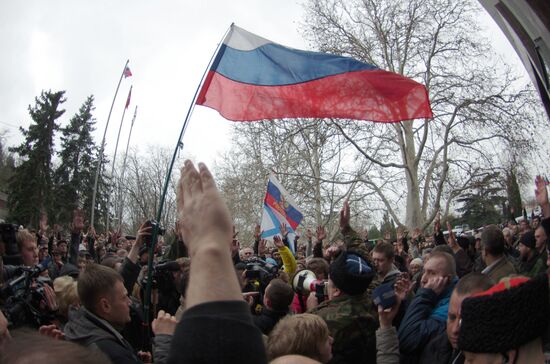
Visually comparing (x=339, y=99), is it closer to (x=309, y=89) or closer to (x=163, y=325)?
(x=309, y=89)

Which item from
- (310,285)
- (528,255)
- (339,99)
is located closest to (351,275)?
(310,285)

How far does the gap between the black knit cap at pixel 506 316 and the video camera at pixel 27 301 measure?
9.16 feet

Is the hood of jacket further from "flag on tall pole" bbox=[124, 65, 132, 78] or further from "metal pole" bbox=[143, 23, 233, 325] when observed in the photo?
"flag on tall pole" bbox=[124, 65, 132, 78]

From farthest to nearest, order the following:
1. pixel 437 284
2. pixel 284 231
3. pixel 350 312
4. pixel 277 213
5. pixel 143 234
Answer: pixel 277 213, pixel 284 231, pixel 143 234, pixel 437 284, pixel 350 312

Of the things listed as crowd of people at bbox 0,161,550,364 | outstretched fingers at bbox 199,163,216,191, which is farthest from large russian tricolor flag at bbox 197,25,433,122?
outstretched fingers at bbox 199,163,216,191

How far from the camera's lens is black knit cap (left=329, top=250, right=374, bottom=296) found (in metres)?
3.40

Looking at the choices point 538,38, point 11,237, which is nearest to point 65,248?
point 11,237

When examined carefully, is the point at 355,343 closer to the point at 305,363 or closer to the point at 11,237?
the point at 305,363

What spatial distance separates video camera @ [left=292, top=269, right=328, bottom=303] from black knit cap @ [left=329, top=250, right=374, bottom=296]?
0.95 meters

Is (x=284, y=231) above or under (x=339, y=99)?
under

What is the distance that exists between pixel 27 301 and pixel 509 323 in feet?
9.70

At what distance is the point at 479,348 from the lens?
1.77 meters

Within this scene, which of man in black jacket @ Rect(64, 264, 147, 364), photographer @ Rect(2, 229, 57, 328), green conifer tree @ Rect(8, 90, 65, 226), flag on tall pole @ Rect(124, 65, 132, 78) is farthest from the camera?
green conifer tree @ Rect(8, 90, 65, 226)

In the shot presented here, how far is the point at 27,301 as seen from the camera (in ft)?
11.2
